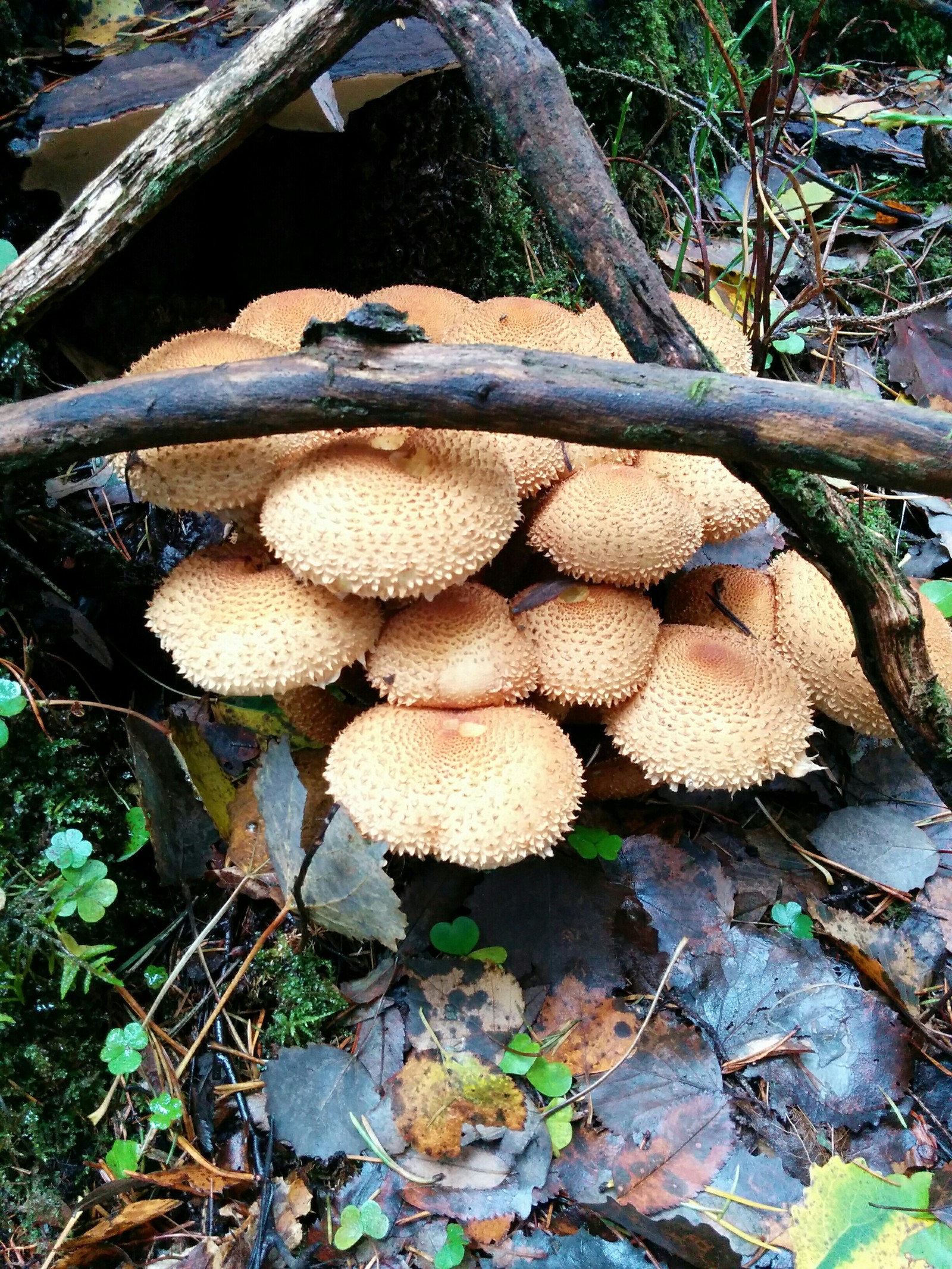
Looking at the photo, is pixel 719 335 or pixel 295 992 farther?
pixel 719 335

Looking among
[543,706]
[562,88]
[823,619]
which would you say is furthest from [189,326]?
[823,619]

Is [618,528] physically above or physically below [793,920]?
above

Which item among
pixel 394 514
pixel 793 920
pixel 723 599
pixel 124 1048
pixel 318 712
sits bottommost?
pixel 793 920

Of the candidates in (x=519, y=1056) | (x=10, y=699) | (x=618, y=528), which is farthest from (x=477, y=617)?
(x=10, y=699)

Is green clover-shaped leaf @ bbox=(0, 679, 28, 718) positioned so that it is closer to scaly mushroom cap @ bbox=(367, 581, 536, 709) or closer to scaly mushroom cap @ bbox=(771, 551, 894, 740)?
scaly mushroom cap @ bbox=(367, 581, 536, 709)

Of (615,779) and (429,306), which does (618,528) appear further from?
(429,306)

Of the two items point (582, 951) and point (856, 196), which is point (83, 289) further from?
point (856, 196)

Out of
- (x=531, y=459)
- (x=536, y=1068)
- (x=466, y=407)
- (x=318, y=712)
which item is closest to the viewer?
(x=466, y=407)
